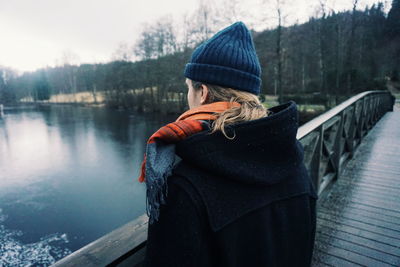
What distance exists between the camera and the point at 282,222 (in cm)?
83

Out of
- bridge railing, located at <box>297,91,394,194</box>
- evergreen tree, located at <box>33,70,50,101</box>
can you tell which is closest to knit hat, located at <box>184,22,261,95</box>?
bridge railing, located at <box>297,91,394,194</box>

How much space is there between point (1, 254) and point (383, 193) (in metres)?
8.49

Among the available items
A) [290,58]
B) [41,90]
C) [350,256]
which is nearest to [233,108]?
[350,256]

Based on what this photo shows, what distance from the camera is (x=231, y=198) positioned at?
2.29 ft

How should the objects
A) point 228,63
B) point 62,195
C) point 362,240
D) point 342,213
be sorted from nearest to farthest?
1. point 228,63
2. point 362,240
3. point 342,213
4. point 62,195

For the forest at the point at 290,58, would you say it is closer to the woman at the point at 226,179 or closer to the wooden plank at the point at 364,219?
the wooden plank at the point at 364,219

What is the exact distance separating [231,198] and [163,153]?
0.78 feet

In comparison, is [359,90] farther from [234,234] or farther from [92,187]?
[234,234]

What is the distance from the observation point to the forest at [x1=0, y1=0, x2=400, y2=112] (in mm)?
21533

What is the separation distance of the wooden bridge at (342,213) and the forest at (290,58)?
15.0m

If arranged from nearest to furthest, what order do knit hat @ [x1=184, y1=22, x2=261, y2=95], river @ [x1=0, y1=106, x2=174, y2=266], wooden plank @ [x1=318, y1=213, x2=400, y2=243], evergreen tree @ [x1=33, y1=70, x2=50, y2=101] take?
knit hat @ [x1=184, y1=22, x2=261, y2=95]
wooden plank @ [x1=318, y1=213, x2=400, y2=243]
river @ [x1=0, y1=106, x2=174, y2=266]
evergreen tree @ [x1=33, y1=70, x2=50, y2=101]

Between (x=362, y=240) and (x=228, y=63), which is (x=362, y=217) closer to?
(x=362, y=240)

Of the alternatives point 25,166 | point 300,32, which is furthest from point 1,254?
point 300,32

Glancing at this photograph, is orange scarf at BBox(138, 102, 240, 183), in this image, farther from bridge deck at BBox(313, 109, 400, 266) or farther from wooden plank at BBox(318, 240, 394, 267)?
wooden plank at BBox(318, 240, 394, 267)
